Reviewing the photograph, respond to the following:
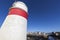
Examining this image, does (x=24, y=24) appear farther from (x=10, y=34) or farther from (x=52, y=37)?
(x=52, y=37)

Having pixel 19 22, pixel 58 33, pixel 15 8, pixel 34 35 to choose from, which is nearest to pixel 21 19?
pixel 19 22

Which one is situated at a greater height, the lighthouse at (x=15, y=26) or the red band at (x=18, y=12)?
the red band at (x=18, y=12)

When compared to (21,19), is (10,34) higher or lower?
lower

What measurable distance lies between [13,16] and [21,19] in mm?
188

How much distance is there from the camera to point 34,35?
821cm

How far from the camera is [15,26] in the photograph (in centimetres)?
207

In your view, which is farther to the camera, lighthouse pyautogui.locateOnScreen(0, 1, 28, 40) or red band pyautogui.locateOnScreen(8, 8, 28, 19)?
red band pyautogui.locateOnScreen(8, 8, 28, 19)

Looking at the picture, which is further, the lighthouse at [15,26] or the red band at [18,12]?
the red band at [18,12]

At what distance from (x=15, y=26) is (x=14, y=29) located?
70mm

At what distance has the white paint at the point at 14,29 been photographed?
2.01 meters

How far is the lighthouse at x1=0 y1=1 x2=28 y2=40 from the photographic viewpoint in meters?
2.01

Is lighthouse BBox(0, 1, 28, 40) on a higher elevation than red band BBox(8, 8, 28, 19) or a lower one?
lower

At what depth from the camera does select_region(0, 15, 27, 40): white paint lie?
2008 millimetres

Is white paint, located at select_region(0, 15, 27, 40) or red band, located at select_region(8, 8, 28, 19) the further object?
red band, located at select_region(8, 8, 28, 19)
